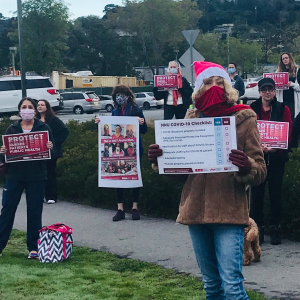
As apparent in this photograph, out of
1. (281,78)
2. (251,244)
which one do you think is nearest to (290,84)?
(281,78)

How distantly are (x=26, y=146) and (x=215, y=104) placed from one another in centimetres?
324

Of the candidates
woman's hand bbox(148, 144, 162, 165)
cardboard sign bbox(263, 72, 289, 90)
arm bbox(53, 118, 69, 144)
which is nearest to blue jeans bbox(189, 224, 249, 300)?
woman's hand bbox(148, 144, 162, 165)

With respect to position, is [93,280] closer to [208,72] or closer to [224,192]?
[224,192]

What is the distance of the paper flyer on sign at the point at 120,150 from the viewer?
8719mm

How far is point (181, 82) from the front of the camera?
12.4 meters

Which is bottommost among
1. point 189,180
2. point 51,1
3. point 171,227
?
point 171,227

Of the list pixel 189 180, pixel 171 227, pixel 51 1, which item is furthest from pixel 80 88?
pixel 189 180

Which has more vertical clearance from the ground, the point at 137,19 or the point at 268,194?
the point at 137,19

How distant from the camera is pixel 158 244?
747 centimetres

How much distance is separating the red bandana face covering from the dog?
2.28 m

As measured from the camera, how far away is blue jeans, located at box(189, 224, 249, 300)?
3.98 metres

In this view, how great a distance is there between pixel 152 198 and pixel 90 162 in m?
2.04

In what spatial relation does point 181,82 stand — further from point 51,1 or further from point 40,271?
point 51,1

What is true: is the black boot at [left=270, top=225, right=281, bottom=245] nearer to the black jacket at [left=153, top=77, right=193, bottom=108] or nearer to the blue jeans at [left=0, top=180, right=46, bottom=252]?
the blue jeans at [left=0, top=180, right=46, bottom=252]
